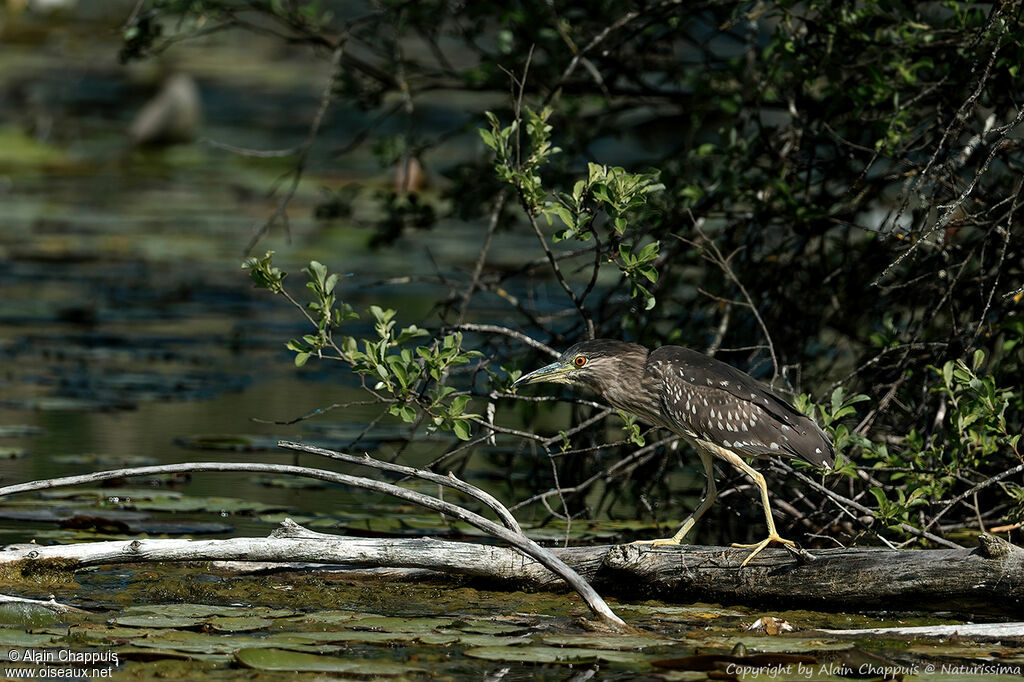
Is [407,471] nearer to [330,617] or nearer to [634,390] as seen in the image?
[330,617]

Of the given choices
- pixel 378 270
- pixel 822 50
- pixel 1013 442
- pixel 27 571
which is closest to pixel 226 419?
pixel 27 571

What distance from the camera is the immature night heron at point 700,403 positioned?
497cm

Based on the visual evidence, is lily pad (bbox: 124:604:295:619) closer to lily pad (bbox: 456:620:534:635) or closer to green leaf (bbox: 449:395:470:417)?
lily pad (bbox: 456:620:534:635)

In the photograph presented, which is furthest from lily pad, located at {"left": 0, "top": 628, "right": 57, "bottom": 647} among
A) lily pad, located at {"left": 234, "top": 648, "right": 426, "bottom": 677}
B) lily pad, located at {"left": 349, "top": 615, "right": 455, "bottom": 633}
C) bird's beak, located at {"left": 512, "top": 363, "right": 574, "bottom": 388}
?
bird's beak, located at {"left": 512, "top": 363, "right": 574, "bottom": 388}

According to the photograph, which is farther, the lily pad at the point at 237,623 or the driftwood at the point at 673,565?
the driftwood at the point at 673,565

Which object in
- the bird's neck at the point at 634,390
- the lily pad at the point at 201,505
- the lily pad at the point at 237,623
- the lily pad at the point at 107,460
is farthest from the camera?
the lily pad at the point at 107,460

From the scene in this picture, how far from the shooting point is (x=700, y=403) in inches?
197

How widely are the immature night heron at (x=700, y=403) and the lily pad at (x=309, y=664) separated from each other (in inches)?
54.2

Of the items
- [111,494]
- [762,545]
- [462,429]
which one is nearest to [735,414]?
[762,545]

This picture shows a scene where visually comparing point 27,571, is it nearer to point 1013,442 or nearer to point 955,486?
point 1013,442

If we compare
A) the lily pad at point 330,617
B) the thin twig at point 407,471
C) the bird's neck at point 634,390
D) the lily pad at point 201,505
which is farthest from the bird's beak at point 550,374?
the lily pad at point 201,505

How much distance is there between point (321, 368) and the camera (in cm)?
1048

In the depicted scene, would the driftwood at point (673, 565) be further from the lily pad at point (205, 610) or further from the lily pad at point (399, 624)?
the lily pad at point (399, 624)

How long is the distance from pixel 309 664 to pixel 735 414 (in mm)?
1865
